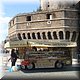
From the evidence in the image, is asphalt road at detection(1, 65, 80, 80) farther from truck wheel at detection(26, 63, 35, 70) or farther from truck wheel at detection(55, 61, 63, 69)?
truck wheel at detection(55, 61, 63, 69)

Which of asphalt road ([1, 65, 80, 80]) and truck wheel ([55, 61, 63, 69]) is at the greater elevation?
truck wheel ([55, 61, 63, 69])

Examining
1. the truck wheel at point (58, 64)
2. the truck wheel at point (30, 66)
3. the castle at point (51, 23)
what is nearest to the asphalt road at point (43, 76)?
the truck wheel at point (30, 66)

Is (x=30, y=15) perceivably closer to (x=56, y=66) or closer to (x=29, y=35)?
(x=29, y=35)

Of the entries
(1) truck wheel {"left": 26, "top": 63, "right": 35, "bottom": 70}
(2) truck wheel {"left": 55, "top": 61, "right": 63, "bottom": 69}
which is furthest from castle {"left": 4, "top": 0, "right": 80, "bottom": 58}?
(1) truck wheel {"left": 26, "top": 63, "right": 35, "bottom": 70}

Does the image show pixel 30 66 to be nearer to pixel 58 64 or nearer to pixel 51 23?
pixel 58 64

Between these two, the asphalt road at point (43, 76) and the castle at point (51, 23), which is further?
the castle at point (51, 23)

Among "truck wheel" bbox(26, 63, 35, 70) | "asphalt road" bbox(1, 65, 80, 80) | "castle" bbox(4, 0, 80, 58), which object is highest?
"castle" bbox(4, 0, 80, 58)

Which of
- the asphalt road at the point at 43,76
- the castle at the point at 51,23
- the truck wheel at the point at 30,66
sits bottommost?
the asphalt road at the point at 43,76

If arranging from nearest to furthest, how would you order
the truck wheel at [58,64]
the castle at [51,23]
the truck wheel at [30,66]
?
1. the truck wheel at [30,66]
2. the truck wheel at [58,64]
3. the castle at [51,23]

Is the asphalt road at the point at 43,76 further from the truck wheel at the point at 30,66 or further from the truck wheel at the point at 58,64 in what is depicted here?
the truck wheel at the point at 58,64

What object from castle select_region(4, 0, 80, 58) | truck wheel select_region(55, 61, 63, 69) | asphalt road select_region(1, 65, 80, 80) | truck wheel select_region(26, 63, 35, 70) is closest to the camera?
asphalt road select_region(1, 65, 80, 80)

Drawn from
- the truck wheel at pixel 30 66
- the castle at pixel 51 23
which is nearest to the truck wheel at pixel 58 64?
the truck wheel at pixel 30 66

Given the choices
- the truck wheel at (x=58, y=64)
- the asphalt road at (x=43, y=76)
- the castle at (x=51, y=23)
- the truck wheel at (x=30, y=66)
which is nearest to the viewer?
the asphalt road at (x=43, y=76)

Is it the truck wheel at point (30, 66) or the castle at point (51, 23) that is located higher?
the castle at point (51, 23)
